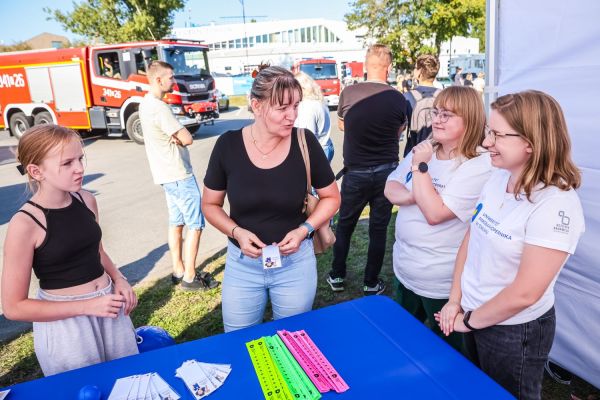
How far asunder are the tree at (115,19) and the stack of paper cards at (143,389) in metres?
22.0

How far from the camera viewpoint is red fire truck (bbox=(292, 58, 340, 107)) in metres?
17.5

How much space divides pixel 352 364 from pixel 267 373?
0.28 m

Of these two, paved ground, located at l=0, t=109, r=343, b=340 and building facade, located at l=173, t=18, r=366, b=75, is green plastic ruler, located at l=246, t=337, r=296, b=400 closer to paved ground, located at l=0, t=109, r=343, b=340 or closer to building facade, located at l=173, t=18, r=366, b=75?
paved ground, located at l=0, t=109, r=343, b=340

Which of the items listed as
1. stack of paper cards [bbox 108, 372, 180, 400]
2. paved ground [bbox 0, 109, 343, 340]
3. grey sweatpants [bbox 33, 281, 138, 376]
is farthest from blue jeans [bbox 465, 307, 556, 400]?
paved ground [bbox 0, 109, 343, 340]

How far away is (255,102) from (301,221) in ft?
1.96

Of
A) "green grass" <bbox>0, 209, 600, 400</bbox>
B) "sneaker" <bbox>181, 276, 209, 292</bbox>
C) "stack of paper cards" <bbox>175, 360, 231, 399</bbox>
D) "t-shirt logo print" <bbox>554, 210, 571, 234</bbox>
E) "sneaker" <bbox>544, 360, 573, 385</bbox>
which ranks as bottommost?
"sneaker" <bbox>544, 360, 573, 385</bbox>

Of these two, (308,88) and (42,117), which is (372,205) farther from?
(42,117)

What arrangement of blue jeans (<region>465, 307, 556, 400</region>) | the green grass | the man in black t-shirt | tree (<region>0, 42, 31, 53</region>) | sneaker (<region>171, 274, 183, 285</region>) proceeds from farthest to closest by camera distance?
tree (<region>0, 42, 31, 53</region>)
sneaker (<region>171, 274, 183, 285</region>)
the man in black t-shirt
the green grass
blue jeans (<region>465, 307, 556, 400</region>)

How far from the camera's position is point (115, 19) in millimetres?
21328

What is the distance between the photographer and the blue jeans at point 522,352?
1.56 meters

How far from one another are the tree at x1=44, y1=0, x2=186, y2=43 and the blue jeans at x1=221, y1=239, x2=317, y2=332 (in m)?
21.4

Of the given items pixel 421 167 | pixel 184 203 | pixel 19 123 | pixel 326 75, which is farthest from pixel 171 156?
pixel 326 75

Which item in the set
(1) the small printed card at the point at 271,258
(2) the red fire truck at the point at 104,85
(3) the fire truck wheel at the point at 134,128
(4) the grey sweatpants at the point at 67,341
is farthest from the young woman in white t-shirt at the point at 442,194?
(3) the fire truck wheel at the point at 134,128

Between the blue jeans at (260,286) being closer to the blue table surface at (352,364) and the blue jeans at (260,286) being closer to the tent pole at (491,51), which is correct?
the blue table surface at (352,364)
